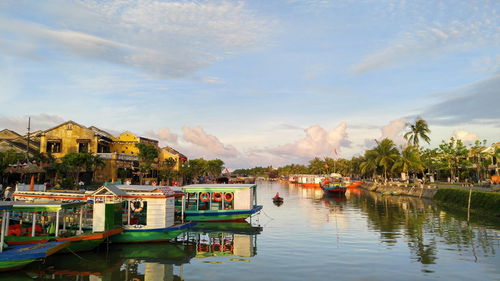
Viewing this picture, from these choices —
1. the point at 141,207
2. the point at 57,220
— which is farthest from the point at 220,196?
the point at 57,220

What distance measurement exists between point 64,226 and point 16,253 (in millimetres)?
4647

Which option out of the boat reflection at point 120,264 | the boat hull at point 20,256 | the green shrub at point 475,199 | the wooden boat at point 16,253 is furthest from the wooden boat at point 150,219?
the green shrub at point 475,199

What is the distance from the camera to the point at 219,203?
3400 centimetres

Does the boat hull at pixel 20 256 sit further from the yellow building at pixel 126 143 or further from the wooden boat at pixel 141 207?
the yellow building at pixel 126 143

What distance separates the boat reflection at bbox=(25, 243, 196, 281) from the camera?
17.0 meters

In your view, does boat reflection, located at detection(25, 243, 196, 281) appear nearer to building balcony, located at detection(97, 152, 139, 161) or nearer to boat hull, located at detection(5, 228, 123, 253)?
boat hull, located at detection(5, 228, 123, 253)

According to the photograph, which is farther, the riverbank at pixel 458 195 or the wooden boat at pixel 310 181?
the wooden boat at pixel 310 181

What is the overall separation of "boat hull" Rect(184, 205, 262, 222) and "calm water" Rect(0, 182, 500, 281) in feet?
4.02

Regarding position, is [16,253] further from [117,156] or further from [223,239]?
[117,156]

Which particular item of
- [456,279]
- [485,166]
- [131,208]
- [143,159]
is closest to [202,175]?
[143,159]

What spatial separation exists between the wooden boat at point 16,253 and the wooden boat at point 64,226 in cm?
105

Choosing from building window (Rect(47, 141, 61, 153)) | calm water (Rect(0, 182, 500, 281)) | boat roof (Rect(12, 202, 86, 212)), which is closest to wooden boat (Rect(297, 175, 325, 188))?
building window (Rect(47, 141, 61, 153))

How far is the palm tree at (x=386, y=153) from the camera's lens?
287ft

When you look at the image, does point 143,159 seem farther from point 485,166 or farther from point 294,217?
point 485,166
